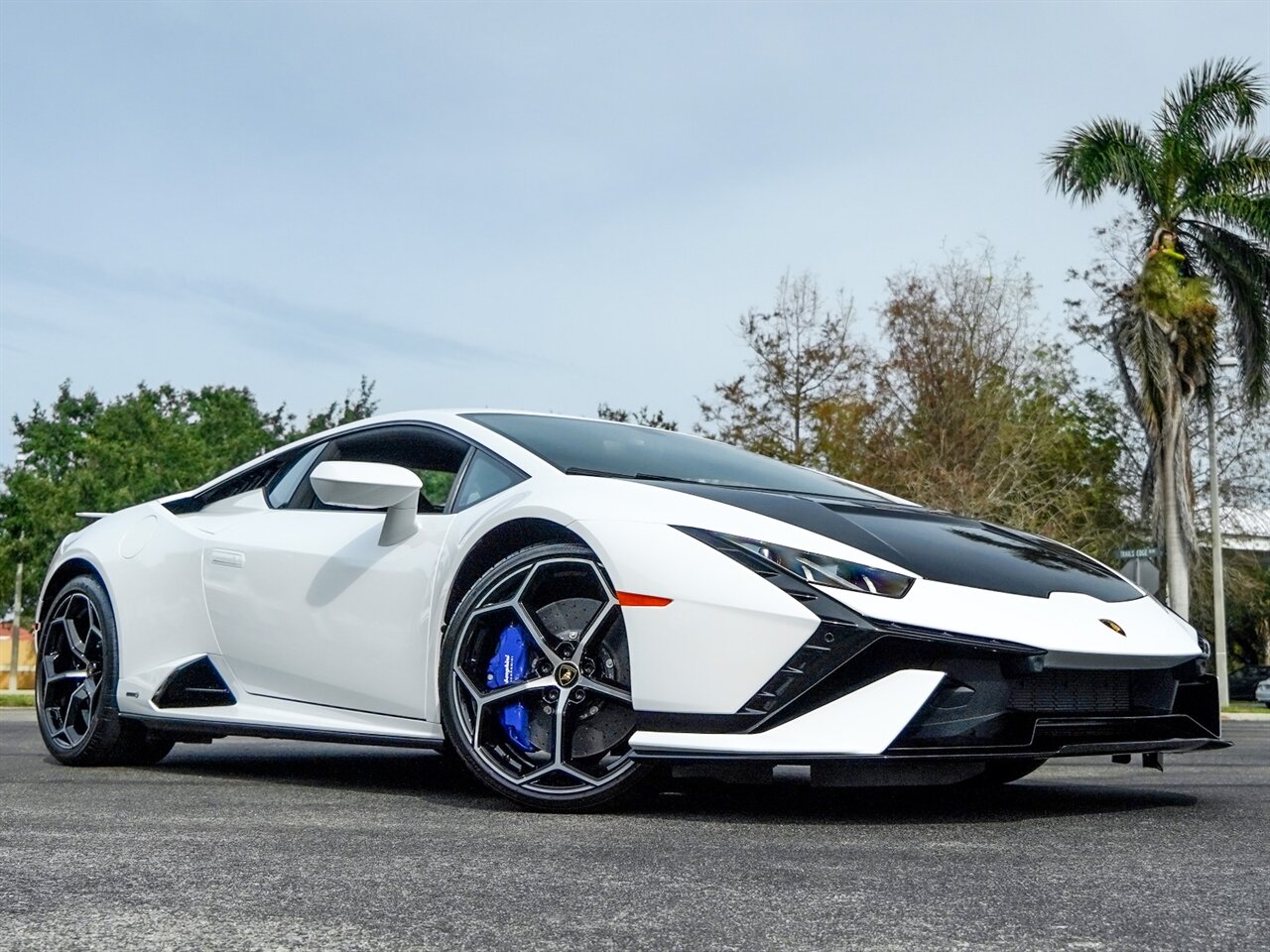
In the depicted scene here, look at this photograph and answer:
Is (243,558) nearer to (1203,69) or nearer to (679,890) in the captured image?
(679,890)

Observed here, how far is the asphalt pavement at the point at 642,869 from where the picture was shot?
8.23ft

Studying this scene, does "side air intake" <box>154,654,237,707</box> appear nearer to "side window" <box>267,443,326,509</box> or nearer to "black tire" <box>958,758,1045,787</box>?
"side window" <box>267,443,326,509</box>

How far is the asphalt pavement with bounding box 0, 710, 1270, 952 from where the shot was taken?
8.23 feet

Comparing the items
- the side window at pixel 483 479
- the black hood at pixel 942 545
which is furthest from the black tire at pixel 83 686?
the black hood at pixel 942 545

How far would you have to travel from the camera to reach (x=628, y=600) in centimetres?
405

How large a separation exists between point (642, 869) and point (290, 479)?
2997 mm

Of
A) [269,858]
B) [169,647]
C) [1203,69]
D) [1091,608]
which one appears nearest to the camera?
[269,858]

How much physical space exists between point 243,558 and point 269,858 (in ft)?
7.39

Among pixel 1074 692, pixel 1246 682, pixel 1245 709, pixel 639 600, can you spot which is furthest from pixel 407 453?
pixel 1246 682

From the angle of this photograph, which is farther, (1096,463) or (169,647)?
(1096,463)

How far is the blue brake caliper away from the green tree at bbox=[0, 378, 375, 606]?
31.6m

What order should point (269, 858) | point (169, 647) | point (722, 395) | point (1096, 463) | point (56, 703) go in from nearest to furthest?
1. point (269, 858)
2. point (169, 647)
3. point (56, 703)
4. point (722, 395)
5. point (1096, 463)

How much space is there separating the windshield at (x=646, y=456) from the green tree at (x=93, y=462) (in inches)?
1213

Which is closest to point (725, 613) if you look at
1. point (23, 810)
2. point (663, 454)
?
point (663, 454)
